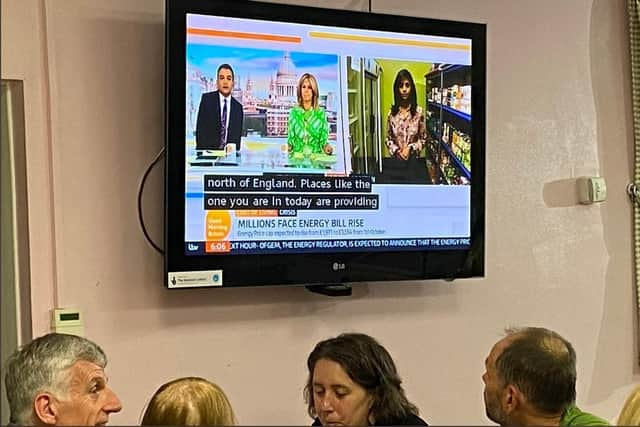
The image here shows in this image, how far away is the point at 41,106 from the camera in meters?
2.61

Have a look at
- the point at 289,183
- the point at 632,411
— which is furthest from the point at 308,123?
the point at 632,411

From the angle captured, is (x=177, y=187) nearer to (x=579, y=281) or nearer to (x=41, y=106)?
(x=41, y=106)

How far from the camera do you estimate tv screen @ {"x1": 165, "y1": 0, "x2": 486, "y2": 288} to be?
106 inches

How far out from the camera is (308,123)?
2865 millimetres

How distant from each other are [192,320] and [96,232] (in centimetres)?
40

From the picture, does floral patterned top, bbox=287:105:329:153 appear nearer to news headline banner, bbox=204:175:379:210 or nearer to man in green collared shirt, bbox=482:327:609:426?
news headline banner, bbox=204:175:379:210

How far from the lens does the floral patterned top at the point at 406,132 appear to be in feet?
9.78

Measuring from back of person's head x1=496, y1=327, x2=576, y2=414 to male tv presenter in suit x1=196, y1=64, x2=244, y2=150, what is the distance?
1.11 metres

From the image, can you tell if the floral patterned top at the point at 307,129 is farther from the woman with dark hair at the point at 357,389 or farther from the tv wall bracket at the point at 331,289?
the woman with dark hair at the point at 357,389

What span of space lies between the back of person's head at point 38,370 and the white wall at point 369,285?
0.59 m

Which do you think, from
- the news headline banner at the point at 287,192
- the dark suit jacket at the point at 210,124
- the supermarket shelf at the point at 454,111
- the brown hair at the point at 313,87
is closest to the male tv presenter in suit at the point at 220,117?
the dark suit jacket at the point at 210,124

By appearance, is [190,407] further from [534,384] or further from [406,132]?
[406,132]

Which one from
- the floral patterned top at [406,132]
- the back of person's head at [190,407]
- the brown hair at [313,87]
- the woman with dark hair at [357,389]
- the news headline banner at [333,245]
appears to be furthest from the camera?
the floral patterned top at [406,132]

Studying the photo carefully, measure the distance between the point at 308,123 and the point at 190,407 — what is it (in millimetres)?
1241
